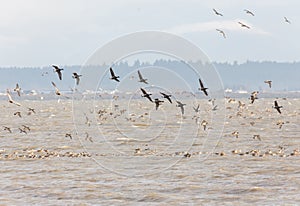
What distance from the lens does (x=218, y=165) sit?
116 ft

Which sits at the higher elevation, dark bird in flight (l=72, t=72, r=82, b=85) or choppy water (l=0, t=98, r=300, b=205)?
dark bird in flight (l=72, t=72, r=82, b=85)

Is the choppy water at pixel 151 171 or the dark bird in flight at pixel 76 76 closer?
the choppy water at pixel 151 171

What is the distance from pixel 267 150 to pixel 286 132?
1696 centimetres

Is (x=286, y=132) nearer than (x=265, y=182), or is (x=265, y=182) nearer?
(x=265, y=182)

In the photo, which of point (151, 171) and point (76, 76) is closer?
point (76, 76)

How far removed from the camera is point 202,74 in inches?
1215

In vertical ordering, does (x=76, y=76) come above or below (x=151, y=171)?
above

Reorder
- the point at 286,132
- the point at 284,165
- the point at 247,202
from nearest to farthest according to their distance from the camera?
1. the point at 247,202
2. the point at 284,165
3. the point at 286,132

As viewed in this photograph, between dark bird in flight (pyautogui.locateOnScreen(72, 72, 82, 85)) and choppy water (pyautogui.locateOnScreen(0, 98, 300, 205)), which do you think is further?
dark bird in flight (pyautogui.locateOnScreen(72, 72, 82, 85))

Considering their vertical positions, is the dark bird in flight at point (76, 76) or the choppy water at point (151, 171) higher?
the dark bird in flight at point (76, 76)

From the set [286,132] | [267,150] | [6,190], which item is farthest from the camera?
[286,132]

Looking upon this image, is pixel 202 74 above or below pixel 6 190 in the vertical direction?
above

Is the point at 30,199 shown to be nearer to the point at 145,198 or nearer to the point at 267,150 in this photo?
the point at 145,198

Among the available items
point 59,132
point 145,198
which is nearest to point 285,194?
point 145,198
